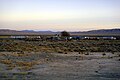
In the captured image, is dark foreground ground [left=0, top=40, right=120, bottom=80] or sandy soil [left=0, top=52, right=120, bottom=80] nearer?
sandy soil [left=0, top=52, right=120, bottom=80]

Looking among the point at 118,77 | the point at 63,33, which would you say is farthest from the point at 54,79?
the point at 63,33

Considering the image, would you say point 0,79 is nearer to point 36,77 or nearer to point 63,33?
point 36,77

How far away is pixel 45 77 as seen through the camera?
1675cm

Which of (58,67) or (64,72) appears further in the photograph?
(58,67)

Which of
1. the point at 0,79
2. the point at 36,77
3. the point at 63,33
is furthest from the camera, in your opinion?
the point at 63,33

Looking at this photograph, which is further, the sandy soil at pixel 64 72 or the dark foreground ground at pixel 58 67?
the dark foreground ground at pixel 58 67

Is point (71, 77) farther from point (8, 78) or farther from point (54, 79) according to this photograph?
point (8, 78)

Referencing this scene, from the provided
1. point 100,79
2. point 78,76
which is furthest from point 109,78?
point 78,76

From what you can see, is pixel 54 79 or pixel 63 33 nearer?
pixel 54 79

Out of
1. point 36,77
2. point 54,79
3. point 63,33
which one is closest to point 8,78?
point 36,77

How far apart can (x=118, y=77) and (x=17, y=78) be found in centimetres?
634

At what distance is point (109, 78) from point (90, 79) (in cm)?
133

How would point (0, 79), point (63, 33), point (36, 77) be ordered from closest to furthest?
point (0, 79) → point (36, 77) → point (63, 33)

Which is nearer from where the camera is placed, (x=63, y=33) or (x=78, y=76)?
(x=78, y=76)
